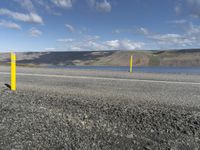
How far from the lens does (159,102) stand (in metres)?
3.57

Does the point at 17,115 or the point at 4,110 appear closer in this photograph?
the point at 17,115

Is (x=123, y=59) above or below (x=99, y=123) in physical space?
above

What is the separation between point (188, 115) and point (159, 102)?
82 cm

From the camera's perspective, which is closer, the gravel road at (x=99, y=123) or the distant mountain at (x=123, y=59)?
the gravel road at (x=99, y=123)

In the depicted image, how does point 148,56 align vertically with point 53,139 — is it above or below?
above

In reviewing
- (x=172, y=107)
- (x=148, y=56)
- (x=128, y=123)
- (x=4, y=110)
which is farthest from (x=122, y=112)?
(x=148, y=56)

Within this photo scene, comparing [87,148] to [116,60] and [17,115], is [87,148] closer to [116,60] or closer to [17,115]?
A: [17,115]

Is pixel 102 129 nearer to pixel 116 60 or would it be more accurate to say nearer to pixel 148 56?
pixel 116 60

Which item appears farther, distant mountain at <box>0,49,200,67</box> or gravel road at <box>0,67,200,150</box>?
distant mountain at <box>0,49,200,67</box>

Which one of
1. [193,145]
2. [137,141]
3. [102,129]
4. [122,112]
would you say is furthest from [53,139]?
[193,145]

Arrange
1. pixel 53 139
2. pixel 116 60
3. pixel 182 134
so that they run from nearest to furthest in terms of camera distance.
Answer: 1. pixel 53 139
2. pixel 182 134
3. pixel 116 60

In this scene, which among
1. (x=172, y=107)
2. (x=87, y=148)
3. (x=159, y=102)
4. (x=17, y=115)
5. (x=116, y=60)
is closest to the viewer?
(x=87, y=148)

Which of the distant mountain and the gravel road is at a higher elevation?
the distant mountain

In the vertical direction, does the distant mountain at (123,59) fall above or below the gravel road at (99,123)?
above
